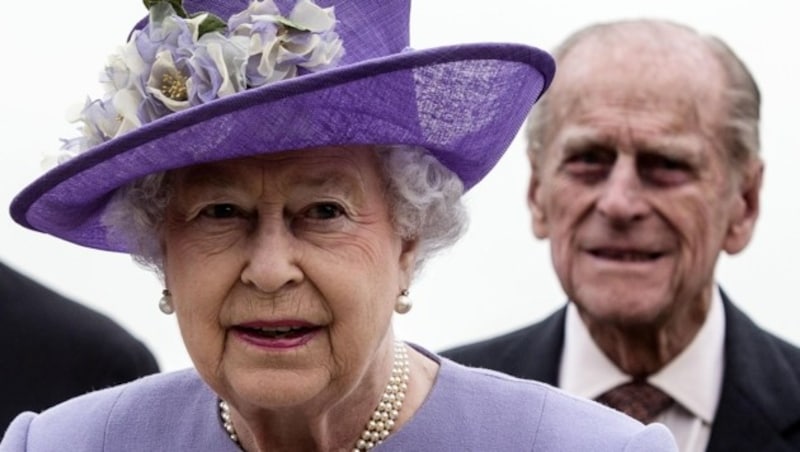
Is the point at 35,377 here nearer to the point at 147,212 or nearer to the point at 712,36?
the point at 147,212

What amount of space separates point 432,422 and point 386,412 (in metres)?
0.09

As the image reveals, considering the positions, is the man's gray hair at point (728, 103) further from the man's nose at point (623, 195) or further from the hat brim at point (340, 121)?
the hat brim at point (340, 121)

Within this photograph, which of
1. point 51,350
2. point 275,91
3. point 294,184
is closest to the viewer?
point 275,91

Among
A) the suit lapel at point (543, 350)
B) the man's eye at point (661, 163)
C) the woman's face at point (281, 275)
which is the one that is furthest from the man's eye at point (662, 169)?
the woman's face at point (281, 275)

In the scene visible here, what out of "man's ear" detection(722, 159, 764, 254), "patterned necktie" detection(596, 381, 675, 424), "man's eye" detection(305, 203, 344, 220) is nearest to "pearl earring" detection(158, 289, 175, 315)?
"man's eye" detection(305, 203, 344, 220)

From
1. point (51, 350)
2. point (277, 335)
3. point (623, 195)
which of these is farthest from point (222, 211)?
point (623, 195)

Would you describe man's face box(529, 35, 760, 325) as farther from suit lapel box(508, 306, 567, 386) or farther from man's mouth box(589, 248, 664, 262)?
suit lapel box(508, 306, 567, 386)

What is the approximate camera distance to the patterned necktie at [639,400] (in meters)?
6.10

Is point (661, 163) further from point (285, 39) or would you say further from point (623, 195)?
point (285, 39)

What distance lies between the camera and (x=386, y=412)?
14.2 feet

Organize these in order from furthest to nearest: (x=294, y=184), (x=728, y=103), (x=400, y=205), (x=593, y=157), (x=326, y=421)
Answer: (x=728, y=103) < (x=593, y=157) < (x=326, y=421) < (x=400, y=205) < (x=294, y=184)

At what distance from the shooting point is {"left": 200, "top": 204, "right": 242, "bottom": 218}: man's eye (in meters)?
3.99

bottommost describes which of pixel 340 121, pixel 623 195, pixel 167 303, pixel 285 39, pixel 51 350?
pixel 51 350

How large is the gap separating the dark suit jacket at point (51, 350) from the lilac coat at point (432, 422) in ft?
3.68
